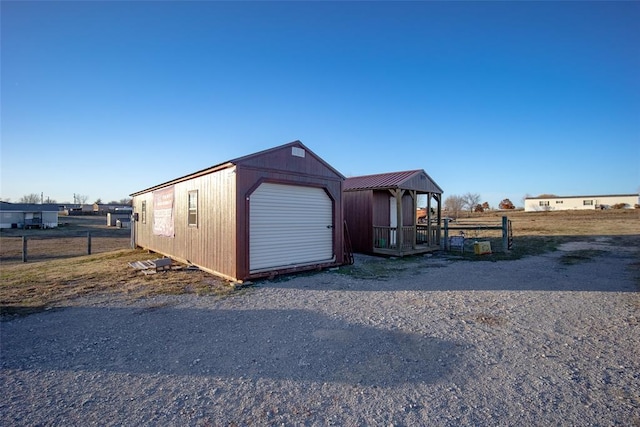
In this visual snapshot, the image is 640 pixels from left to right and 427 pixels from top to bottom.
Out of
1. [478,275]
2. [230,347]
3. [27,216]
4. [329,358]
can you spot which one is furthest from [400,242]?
[27,216]

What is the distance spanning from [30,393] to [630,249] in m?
19.2

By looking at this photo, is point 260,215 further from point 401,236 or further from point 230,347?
point 401,236

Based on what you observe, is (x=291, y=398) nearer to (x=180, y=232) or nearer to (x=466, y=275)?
(x=466, y=275)

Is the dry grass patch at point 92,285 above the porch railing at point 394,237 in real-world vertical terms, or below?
below

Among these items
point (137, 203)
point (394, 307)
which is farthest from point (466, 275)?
point (137, 203)

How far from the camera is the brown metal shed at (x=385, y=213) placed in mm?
12422

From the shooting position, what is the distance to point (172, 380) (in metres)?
3.34

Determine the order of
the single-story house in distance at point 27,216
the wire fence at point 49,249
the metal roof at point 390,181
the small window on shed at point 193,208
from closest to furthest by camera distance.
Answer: the small window on shed at point 193,208
the metal roof at point 390,181
the wire fence at point 49,249
the single-story house in distance at point 27,216

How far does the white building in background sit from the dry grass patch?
69.5m

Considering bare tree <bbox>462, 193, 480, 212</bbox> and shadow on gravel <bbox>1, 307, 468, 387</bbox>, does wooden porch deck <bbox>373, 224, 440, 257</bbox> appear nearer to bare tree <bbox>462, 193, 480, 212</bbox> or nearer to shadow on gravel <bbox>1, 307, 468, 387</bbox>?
shadow on gravel <bbox>1, 307, 468, 387</bbox>

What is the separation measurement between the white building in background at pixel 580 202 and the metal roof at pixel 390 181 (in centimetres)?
6018

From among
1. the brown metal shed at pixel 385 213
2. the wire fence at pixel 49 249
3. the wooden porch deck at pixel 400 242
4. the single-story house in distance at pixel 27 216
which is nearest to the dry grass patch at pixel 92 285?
the brown metal shed at pixel 385 213

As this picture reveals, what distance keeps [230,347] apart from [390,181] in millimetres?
9837

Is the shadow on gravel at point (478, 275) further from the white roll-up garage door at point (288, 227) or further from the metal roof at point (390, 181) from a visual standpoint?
the metal roof at point (390, 181)
